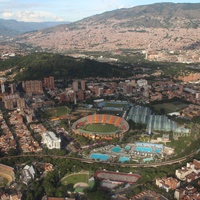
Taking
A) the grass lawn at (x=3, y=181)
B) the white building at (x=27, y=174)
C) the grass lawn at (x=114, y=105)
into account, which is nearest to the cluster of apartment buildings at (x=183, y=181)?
the white building at (x=27, y=174)

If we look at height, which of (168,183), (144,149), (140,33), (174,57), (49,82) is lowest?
(144,149)

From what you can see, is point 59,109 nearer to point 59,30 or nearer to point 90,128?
point 90,128

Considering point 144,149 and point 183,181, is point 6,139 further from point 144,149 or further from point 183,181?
point 183,181

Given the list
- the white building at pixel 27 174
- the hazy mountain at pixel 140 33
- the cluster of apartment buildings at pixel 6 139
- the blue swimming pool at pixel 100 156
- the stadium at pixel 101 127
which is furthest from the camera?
the hazy mountain at pixel 140 33

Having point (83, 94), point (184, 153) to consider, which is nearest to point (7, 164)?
point (184, 153)

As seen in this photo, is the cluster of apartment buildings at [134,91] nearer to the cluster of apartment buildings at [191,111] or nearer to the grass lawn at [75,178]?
the cluster of apartment buildings at [191,111]

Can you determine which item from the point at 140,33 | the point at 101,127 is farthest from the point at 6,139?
the point at 140,33
